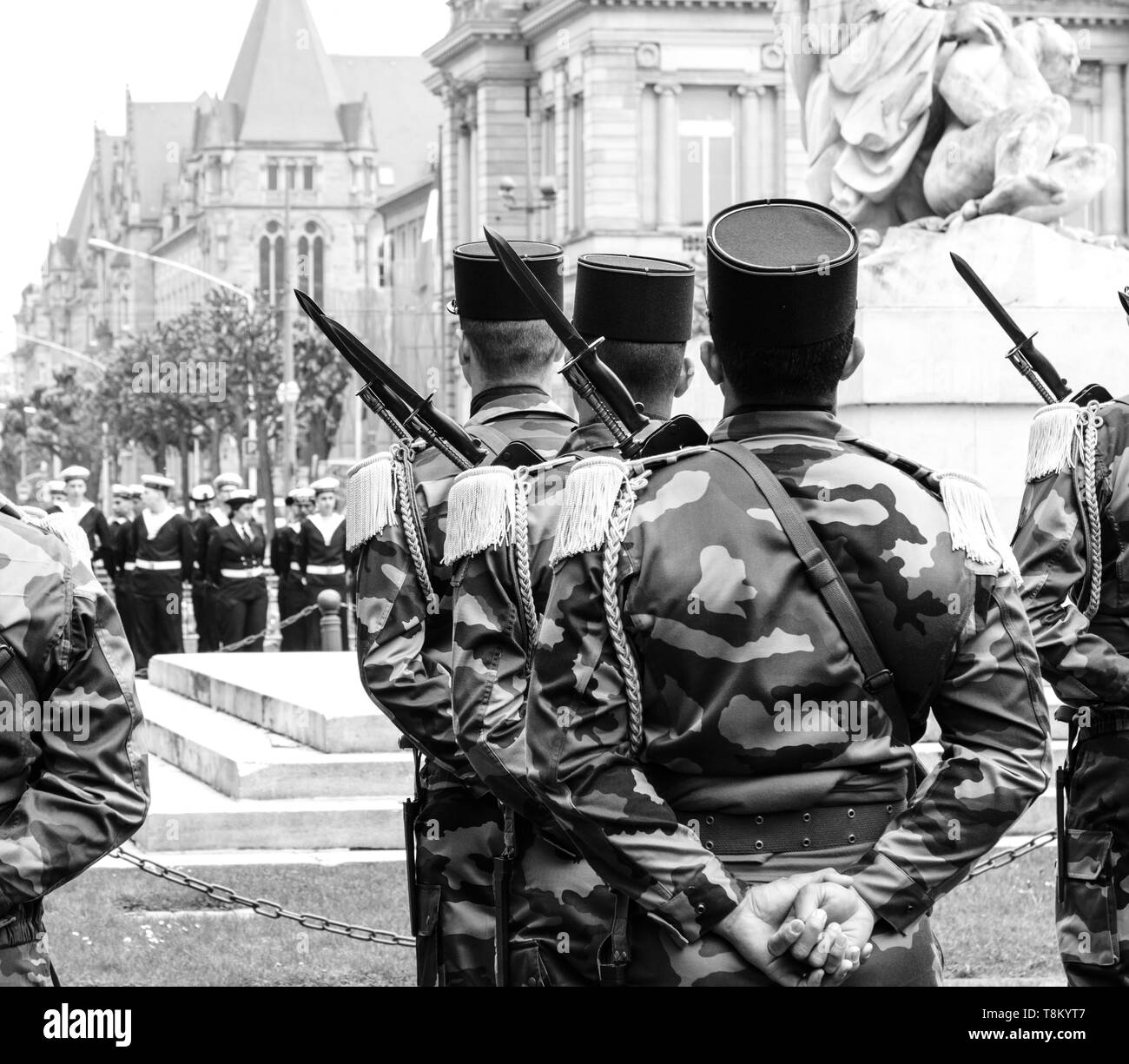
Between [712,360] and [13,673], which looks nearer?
[13,673]

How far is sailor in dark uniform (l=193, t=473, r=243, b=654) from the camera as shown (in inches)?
885

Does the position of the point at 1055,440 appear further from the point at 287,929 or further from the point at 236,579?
the point at 236,579

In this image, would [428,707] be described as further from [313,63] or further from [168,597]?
[313,63]

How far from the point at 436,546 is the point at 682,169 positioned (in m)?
60.0

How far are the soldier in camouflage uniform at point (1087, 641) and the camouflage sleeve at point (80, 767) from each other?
2.49 meters

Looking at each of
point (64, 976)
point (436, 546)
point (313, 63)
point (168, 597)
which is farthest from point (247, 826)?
point (313, 63)

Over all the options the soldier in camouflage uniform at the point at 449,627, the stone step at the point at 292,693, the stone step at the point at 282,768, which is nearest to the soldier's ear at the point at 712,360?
the soldier in camouflage uniform at the point at 449,627

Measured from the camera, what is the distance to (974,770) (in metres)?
3.49

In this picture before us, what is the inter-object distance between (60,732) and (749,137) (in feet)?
202

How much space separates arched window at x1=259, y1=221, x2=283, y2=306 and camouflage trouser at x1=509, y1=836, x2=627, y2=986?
453 ft

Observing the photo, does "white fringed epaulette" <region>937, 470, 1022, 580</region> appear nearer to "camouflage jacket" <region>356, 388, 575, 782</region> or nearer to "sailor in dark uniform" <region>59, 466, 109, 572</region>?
"camouflage jacket" <region>356, 388, 575, 782</region>

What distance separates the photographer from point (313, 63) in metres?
144

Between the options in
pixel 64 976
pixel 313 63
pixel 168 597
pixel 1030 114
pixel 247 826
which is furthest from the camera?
pixel 313 63

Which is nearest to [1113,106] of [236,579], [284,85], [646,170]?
[646,170]
